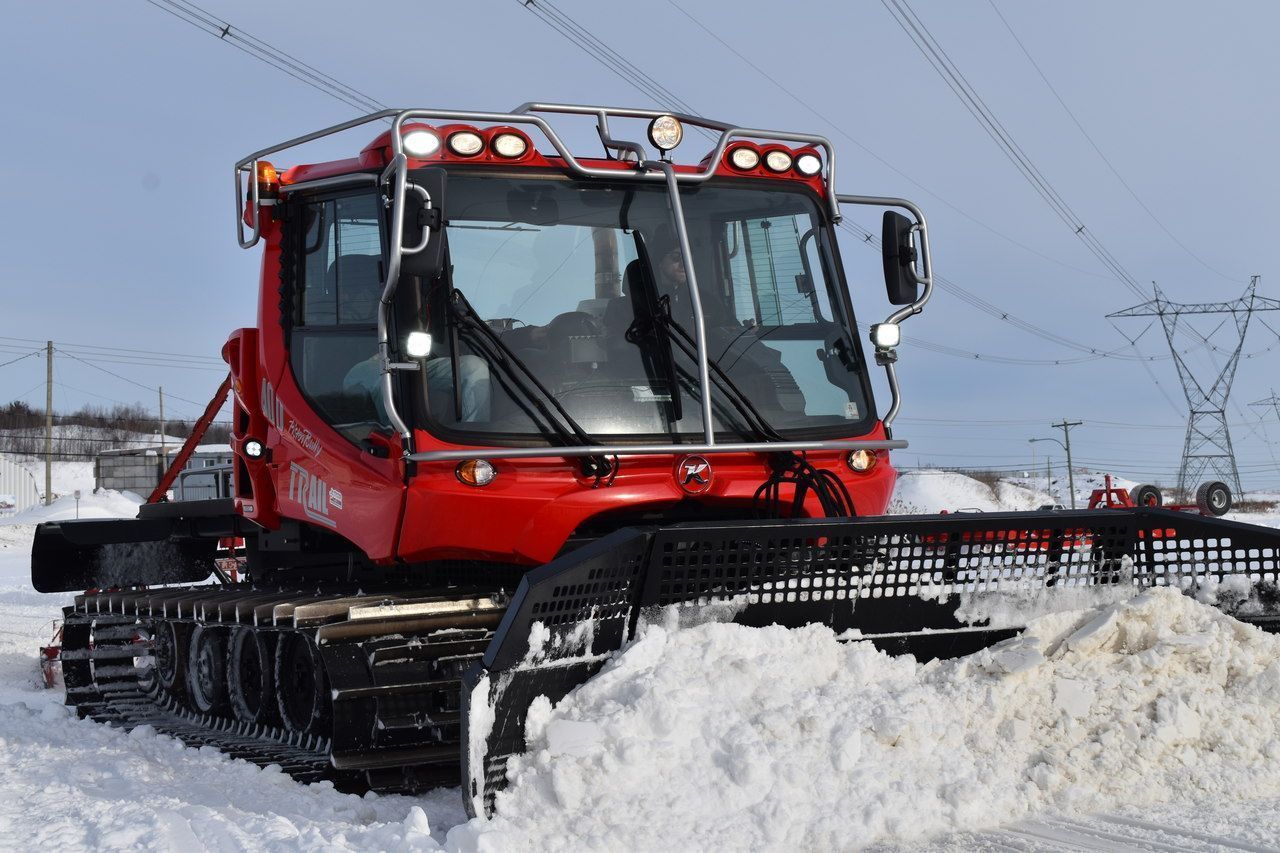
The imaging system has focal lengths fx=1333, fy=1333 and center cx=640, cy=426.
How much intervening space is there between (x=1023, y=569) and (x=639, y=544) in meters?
1.44

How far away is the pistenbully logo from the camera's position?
194 inches

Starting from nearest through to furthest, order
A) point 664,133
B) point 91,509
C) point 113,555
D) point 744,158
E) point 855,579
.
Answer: point 855,579 → point 664,133 → point 744,158 → point 113,555 → point 91,509

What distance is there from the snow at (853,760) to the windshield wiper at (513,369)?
93 cm

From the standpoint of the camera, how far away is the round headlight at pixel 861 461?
5434 mm

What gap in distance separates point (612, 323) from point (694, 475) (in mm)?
704

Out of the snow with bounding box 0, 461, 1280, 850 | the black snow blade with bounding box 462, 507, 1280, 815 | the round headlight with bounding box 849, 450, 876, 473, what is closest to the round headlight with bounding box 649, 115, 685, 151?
the round headlight with bounding box 849, 450, 876, 473

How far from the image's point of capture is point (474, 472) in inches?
188

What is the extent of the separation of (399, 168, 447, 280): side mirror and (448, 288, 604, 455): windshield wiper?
1.27 ft

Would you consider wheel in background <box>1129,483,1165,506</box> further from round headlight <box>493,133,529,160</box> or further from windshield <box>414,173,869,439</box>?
round headlight <box>493,133,529,160</box>

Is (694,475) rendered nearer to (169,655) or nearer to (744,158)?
(744,158)

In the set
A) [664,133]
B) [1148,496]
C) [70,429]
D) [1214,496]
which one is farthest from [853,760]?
[70,429]

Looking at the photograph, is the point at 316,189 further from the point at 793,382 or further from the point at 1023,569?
the point at 1023,569

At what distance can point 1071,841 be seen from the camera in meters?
3.73

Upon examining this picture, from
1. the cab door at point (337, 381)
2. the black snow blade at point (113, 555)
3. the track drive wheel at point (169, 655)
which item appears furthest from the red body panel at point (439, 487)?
the black snow blade at point (113, 555)
